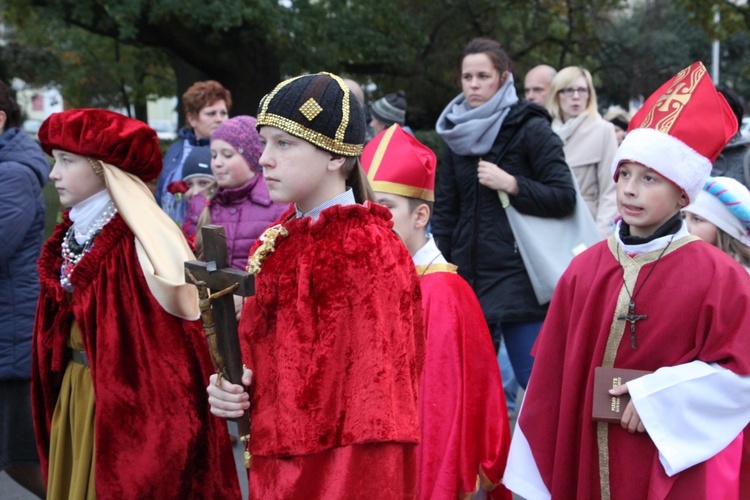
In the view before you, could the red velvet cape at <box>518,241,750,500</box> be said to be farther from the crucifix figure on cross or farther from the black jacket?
the black jacket

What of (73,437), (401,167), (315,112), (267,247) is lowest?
(73,437)

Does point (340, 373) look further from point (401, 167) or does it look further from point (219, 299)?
point (401, 167)

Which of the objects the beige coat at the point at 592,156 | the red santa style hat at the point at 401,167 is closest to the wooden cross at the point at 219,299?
the red santa style hat at the point at 401,167

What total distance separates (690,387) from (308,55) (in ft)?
37.2

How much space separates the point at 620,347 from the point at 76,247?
2.07m

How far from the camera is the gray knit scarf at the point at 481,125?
4.78 metres

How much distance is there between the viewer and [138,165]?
3676 mm

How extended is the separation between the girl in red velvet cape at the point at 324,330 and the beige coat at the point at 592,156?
12.4 feet

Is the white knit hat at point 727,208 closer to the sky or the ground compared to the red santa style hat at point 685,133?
closer to the ground

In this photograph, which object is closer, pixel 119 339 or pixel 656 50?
pixel 119 339

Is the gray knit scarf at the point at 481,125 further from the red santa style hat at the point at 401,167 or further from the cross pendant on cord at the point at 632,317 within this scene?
the cross pendant on cord at the point at 632,317

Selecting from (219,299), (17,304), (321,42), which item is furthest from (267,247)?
(321,42)

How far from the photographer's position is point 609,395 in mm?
2957

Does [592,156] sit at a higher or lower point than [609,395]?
higher
